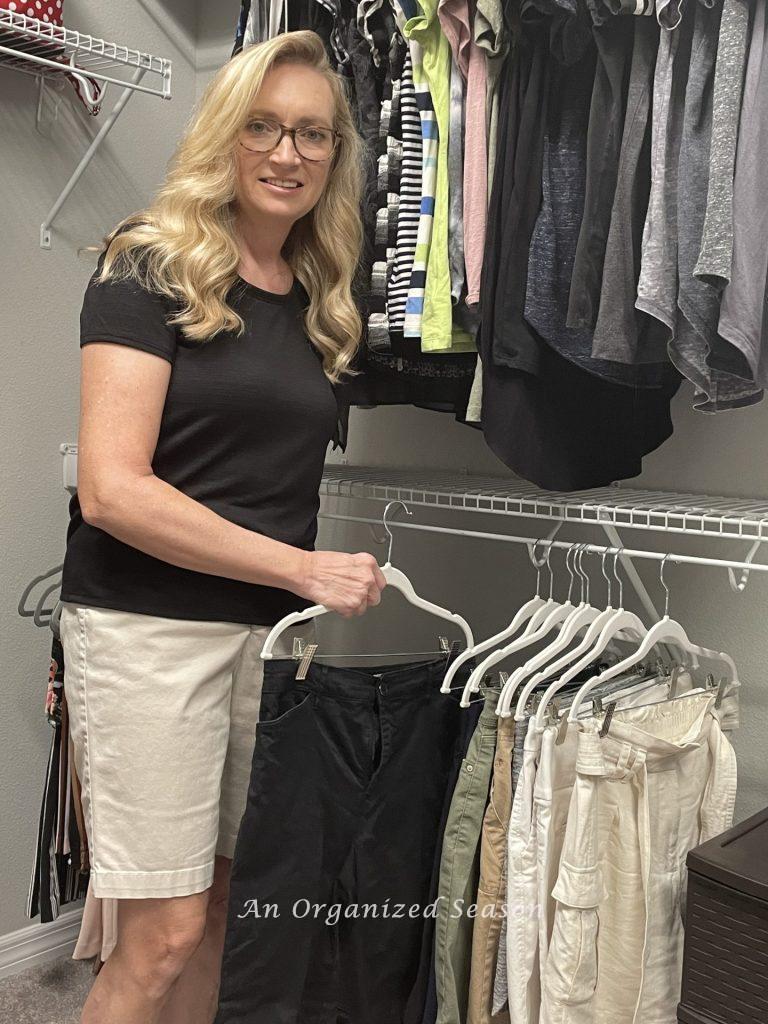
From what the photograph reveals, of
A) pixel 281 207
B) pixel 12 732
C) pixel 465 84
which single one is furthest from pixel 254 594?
pixel 12 732

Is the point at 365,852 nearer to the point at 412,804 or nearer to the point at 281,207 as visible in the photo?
the point at 412,804

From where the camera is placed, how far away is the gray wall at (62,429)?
6.56ft

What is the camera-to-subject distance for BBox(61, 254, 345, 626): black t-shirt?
1.31 meters

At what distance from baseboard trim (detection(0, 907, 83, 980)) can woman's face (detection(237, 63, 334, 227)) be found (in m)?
1.58

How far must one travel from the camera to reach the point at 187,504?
1.29 meters

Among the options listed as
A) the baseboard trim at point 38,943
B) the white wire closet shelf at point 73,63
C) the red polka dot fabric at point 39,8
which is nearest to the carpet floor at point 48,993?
the baseboard trim at point 38,943

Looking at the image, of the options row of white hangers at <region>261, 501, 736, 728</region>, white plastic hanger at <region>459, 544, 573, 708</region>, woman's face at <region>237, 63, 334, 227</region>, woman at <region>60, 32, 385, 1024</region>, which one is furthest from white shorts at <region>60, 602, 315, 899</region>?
woman's face at <region>237, 63, 334, 227</region>

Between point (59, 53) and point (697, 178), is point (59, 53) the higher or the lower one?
the higher one

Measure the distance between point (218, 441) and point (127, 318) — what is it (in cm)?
21

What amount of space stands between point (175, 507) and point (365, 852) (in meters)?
0.55

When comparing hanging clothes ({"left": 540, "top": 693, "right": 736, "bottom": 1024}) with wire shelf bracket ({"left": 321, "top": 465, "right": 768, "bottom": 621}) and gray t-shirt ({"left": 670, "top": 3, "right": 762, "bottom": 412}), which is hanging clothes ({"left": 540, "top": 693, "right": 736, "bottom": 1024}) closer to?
wire shelf bracket ({"left": 321, "top": 465, "right": 768, "bottom": 621})

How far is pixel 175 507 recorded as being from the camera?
4.21ft

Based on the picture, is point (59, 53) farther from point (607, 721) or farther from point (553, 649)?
point (607, 721)

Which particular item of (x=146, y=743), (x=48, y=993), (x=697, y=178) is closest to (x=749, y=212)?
(x=697, y=178)
